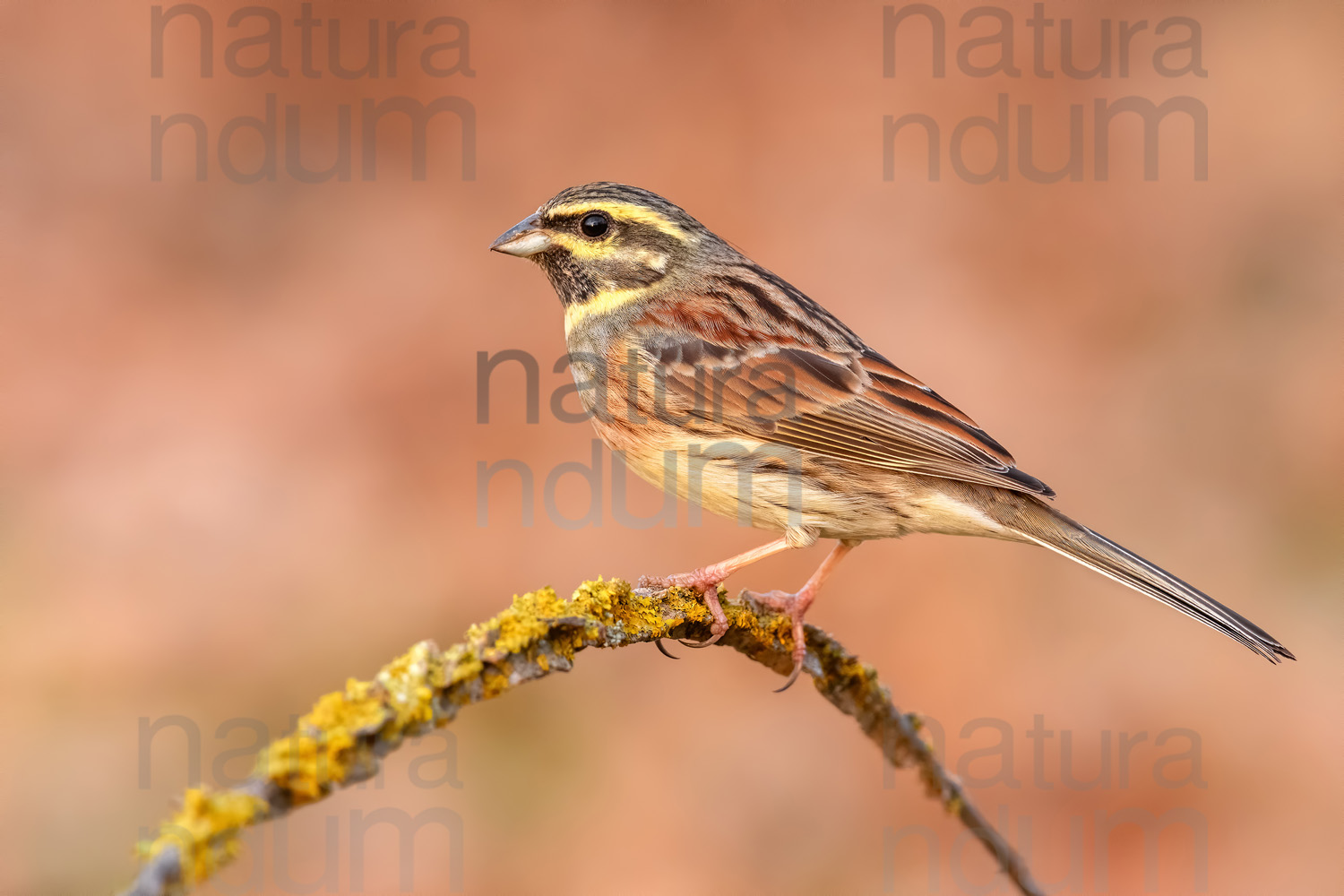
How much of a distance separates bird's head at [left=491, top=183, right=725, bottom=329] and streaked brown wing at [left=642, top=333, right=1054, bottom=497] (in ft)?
1.23

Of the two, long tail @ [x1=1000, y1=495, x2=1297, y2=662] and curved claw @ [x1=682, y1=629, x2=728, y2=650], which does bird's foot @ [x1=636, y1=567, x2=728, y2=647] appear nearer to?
curved claw @ [x1=682, y1=629, x2=728, y2=650]

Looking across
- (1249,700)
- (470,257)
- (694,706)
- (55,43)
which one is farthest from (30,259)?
(1249,700)

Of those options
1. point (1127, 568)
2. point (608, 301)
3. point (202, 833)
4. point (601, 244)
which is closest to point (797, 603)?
point (1127, 568)

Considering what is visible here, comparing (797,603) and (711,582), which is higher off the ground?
(711,582)

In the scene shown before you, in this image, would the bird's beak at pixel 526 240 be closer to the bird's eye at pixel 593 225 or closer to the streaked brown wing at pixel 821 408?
the bird's eye at pixel 593 225

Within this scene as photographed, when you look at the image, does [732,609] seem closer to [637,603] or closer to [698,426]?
[637,603]

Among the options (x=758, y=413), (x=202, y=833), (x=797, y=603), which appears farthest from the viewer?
(x=758, y=413)

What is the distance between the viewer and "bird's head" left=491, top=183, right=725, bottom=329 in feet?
15.9

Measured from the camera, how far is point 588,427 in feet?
27.2

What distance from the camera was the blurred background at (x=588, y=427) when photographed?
23.2ft

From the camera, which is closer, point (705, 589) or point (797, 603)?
point (705, 589)

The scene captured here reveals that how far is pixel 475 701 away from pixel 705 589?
1344 millimetres

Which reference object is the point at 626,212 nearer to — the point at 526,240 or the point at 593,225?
the point at 593,225

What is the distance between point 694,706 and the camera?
7.40 m
